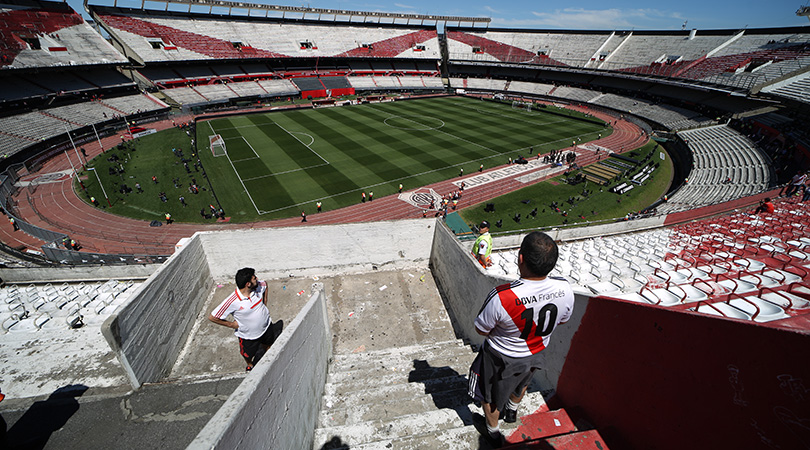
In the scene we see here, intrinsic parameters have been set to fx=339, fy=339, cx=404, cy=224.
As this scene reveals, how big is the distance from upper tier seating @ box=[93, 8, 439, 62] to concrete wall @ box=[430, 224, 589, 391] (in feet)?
183

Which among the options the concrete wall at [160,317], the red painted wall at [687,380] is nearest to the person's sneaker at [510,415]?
the red painted wall at [687,380]

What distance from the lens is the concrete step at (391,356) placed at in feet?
20.2

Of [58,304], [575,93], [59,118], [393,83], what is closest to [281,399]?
[58,304]

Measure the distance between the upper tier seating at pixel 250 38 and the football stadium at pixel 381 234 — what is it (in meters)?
0.53

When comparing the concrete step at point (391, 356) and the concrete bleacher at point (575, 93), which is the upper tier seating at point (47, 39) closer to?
the concrete step at point (391, 356)

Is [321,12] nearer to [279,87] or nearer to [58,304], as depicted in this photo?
[279,87]

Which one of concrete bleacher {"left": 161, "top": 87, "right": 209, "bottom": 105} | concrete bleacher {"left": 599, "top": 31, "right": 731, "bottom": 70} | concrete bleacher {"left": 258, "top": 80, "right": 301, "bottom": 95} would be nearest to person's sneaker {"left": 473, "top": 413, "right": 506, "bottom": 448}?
concrete bleacher {"left": 161, "top": 87, "right": 209, "bottom": 105}

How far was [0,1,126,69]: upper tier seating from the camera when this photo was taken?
34438mm

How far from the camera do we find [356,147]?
3281cm

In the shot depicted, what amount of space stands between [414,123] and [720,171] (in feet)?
92.3

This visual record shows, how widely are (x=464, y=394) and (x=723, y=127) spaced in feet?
140

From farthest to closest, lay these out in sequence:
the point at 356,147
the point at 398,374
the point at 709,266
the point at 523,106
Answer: the point at 523,106, the point at 356,147, the point at 709,266, the point at 398,374

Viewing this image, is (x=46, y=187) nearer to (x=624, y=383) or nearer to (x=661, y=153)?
(x=624, y=383)

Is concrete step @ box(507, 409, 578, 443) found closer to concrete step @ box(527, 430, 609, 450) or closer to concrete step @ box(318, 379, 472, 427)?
concrete step @ box(527, 430, 609, 450)
